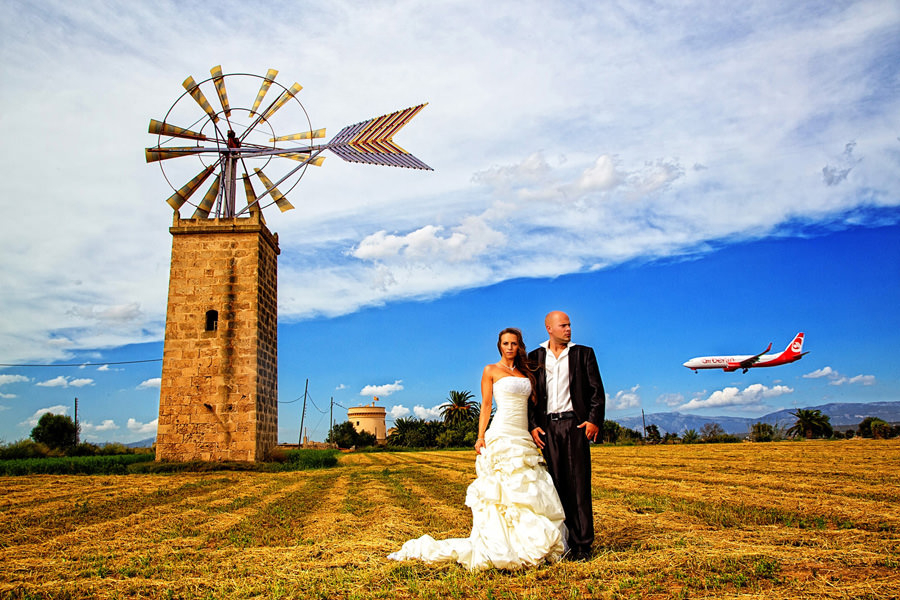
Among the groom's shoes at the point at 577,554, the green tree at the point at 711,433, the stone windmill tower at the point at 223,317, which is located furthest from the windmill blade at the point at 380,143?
the green tree at the point at 711,433

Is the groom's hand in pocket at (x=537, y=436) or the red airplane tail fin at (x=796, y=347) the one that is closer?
the groom's hand in pocket at (x=537, y=436)

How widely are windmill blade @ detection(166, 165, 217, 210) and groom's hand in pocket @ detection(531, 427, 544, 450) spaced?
18256 millimetres

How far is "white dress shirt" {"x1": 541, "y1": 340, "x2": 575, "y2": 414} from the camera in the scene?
199 inches

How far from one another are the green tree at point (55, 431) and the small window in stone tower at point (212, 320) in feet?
93.0

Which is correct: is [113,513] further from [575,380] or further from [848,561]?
[848,561]

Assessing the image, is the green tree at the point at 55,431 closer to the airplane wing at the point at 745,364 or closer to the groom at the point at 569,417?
the groom at the point at 569,417

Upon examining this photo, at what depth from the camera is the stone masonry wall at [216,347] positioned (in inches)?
692

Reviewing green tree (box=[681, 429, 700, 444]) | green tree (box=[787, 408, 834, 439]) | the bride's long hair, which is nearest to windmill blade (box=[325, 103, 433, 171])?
the bride's long hair

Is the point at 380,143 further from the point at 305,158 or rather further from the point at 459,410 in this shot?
the point at 459,410

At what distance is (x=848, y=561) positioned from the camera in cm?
407

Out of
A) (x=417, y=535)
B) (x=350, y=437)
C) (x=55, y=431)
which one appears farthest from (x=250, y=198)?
(x=350, y=437)

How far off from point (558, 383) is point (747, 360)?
7347 centimetres

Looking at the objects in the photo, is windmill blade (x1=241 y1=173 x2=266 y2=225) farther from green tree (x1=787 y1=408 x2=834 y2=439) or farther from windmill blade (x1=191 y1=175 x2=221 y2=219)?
green tree (x1=787 y1=408 x2=834 y2=439)

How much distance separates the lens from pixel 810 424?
48938mm
